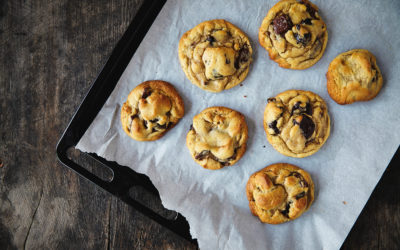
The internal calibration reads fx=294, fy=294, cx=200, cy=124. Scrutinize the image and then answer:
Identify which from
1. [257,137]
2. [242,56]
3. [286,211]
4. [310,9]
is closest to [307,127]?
[257,137]

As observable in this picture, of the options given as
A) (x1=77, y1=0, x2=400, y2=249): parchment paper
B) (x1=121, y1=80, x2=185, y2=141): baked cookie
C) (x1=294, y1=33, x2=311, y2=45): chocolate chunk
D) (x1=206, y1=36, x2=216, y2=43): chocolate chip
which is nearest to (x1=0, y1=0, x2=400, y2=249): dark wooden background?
(x1=77, y1=0, x2=400, y2=249): parchment paper

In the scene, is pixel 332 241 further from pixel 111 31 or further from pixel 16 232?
pixel 16 232

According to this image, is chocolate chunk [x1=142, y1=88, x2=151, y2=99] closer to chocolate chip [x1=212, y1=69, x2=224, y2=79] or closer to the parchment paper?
the parchment paper

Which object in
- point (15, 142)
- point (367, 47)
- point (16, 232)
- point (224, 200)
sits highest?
point (367, 47)

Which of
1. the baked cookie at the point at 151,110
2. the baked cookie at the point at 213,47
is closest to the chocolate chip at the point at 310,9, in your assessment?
the baked cookie at the point at 213,47

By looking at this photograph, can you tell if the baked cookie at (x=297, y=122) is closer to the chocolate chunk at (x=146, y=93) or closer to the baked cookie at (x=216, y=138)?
the baked cookie at (x=216, y=138)

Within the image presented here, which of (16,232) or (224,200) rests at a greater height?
(224,200)

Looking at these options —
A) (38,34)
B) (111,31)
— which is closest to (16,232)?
(38,34)
